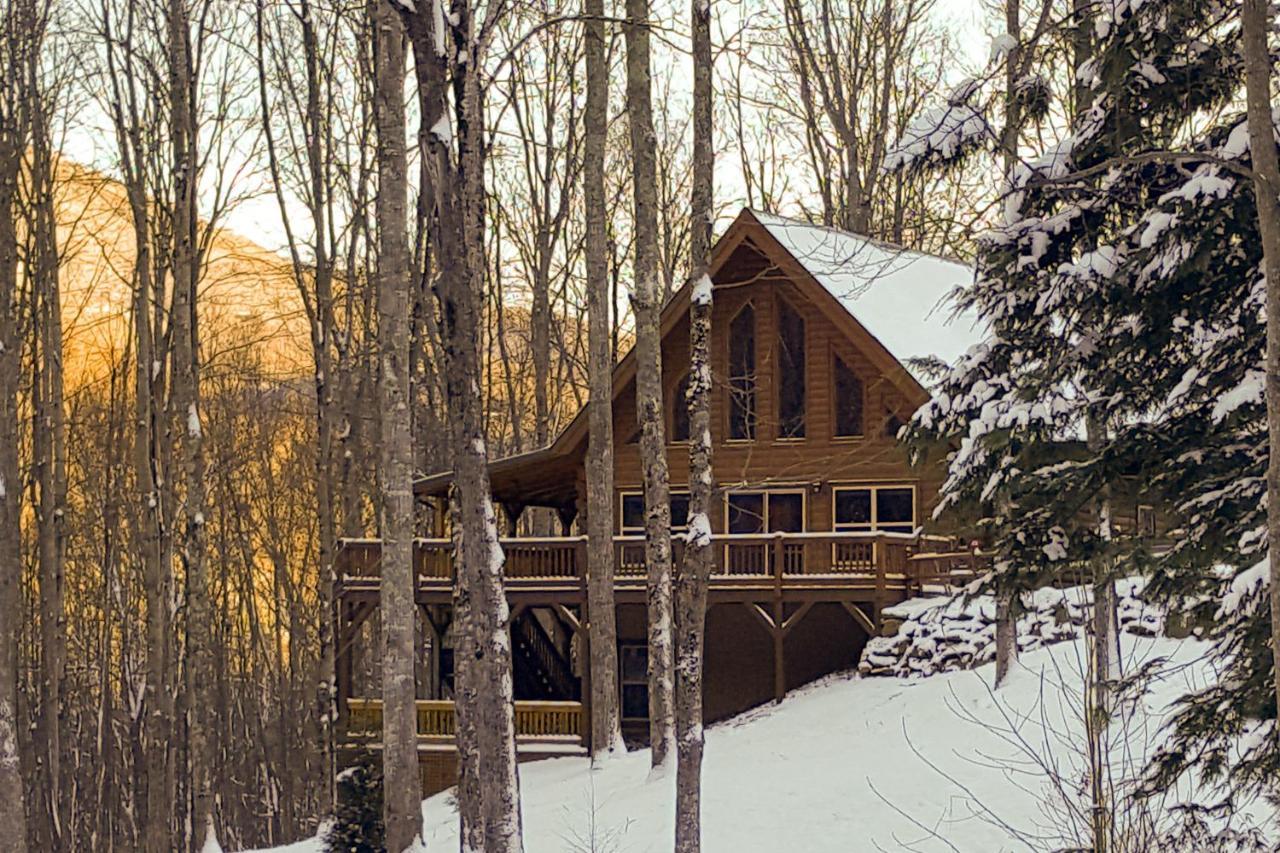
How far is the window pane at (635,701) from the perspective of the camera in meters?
24.6

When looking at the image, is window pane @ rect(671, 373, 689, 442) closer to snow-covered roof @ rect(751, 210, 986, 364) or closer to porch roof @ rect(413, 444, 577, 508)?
porch roof @ rect(413, 444, 577, 508)

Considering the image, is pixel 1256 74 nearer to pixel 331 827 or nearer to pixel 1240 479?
pixel 1240 479

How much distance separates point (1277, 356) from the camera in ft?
24.1

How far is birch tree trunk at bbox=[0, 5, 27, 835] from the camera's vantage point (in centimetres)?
1583

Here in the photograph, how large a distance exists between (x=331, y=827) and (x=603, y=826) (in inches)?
283

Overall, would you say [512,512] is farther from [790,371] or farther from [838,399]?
[838,399]

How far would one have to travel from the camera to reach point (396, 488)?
44.9 ft

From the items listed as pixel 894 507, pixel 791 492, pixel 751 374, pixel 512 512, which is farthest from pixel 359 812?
pixel 894 507

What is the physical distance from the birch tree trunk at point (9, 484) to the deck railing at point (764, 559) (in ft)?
18.9

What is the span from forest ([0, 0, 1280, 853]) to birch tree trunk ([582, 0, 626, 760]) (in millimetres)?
55

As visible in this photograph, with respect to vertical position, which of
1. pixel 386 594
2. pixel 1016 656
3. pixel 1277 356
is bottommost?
pixel 1016 656

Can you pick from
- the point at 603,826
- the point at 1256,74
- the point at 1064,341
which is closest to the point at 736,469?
the point at 603,826

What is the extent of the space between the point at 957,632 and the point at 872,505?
3.68 meters

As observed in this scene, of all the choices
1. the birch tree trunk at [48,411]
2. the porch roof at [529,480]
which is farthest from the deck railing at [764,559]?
the birch tree trunk at [48,411]
